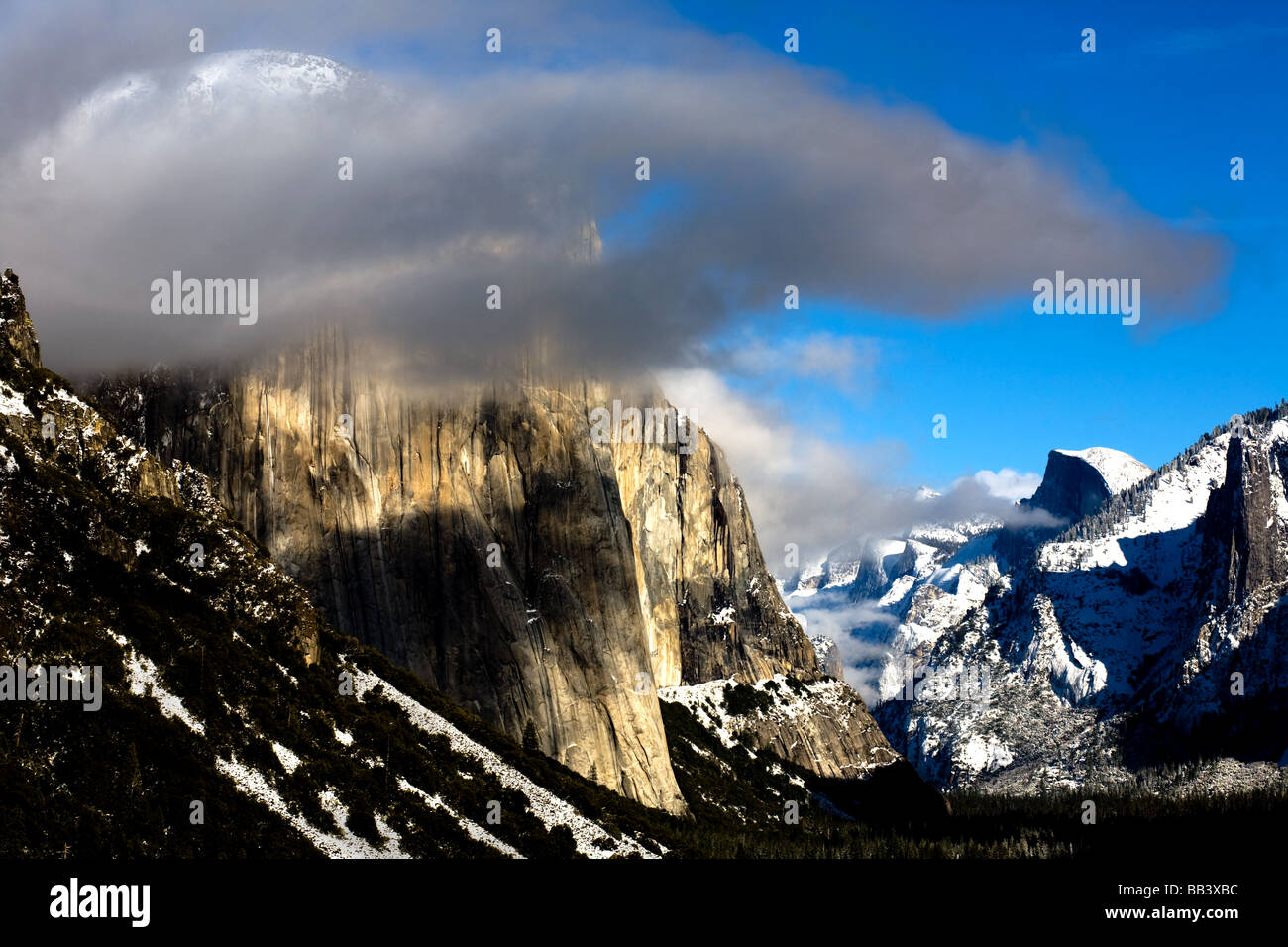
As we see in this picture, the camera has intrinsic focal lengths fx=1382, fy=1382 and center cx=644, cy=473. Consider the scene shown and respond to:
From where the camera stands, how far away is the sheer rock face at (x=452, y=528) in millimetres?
152000

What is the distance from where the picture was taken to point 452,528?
168m

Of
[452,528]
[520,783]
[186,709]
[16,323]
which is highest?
[16,323]

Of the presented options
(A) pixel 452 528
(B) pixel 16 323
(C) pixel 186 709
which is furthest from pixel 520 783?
(B) pixel 16 323

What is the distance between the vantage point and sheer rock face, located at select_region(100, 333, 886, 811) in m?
152

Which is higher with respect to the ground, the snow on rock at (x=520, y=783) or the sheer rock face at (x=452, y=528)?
the sheer rock face at (x=452, y=528)

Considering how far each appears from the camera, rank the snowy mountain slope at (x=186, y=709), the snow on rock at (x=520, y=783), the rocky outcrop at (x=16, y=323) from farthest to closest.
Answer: the snow on rock at (x=520, y=783) < the rocky outcrop at (x=16, y=323) < the snowy mountain slope at (x=186, y=709)

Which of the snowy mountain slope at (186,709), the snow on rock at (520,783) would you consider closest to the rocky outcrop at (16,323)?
the snowy mountain slope at (186,709)

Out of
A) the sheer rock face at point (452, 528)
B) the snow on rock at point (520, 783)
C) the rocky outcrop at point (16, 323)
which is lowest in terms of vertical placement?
the snow on rock at point (520, 783)

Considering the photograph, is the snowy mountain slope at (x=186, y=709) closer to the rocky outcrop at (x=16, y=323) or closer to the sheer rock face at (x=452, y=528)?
the rocky outcrop at (x=16, y=323)

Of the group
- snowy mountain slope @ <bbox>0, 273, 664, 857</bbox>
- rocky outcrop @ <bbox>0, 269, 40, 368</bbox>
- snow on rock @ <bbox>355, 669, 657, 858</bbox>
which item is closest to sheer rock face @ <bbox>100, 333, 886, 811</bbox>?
snowy mountain slope @ <bbox>0, 273, 664, 857</bbox>

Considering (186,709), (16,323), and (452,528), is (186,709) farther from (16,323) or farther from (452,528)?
(452,528)

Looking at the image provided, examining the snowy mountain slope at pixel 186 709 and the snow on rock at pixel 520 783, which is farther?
the snow on rock at pixel 520 783

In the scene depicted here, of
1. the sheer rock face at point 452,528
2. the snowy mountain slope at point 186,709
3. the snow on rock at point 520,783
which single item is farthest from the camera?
the sheer rock face at point 452,528

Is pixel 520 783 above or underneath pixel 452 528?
underneath
